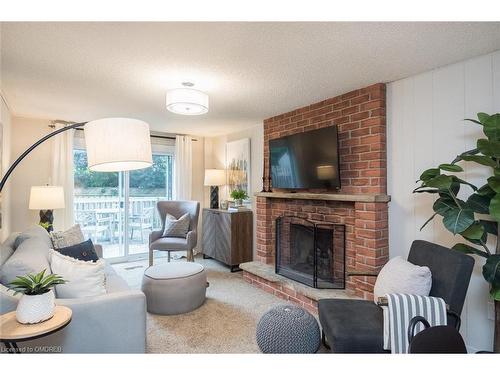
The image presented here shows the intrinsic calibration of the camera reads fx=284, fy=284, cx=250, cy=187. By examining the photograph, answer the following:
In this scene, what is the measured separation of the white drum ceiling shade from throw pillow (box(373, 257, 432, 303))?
6.91 feet

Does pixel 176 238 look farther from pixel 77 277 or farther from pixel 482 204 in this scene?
pixel 482 204

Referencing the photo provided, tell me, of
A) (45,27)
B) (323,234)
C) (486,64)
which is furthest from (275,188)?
(45,27)

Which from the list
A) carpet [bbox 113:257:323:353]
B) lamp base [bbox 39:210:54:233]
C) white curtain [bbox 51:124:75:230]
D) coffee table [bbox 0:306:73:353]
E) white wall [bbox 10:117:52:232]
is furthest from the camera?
white curtain [bbox 51:124:75:230]

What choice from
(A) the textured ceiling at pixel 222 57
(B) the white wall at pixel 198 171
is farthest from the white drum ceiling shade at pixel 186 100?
(B) the white wall at pixel 198 171

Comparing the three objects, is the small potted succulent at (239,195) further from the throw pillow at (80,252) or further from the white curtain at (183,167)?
the throw pillow at (80,252)

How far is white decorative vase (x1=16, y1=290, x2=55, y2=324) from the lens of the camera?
1289 mm

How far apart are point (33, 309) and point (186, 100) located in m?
1.88

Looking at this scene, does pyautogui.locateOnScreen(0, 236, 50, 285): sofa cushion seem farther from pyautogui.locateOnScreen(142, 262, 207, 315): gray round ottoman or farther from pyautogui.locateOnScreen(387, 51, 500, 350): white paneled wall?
pyautogui.locateOnScreen(387, 51, 500, 350): white paneled wall

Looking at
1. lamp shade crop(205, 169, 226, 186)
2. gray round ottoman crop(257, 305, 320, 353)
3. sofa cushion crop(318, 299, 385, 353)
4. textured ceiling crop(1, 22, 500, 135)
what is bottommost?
gray round ottoman crop(257, 305, 320, 353)

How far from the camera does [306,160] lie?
3258mm

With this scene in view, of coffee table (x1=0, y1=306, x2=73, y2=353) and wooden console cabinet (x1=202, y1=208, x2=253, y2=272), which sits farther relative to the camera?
wooden console cabinet (x1=202, y1=208, x2=253, y2=272)

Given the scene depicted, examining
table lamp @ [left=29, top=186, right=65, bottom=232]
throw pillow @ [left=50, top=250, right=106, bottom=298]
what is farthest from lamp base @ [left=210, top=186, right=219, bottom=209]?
throw pillow @ [left=50, top=250, right=106, bottom=298]
